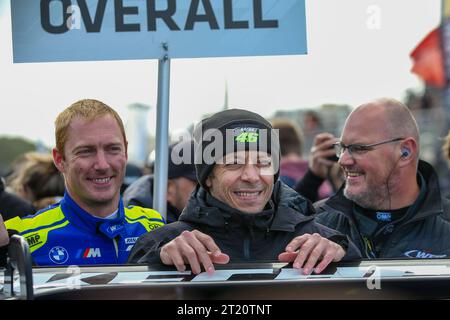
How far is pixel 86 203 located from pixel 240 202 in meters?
0.71

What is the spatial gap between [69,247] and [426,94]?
9874 mm

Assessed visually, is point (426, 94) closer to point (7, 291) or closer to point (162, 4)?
point (162, 4)

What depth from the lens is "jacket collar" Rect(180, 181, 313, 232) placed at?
102 inches

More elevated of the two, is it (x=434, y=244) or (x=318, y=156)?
(x=318, y=156)

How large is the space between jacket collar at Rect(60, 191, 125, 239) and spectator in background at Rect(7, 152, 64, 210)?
1993 mm

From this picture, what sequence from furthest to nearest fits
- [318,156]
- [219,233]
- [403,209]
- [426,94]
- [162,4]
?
[426,94] → [318,156] → [403,209] → [162,4] → [219,233]

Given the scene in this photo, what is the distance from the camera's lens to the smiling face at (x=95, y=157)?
2.94 meters

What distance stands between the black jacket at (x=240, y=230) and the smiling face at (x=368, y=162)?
29.4 inches

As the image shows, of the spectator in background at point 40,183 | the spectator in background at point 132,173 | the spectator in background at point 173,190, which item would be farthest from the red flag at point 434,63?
the spectator in background at point 40,183

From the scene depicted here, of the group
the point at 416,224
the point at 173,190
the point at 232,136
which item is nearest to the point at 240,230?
the point at 232,136

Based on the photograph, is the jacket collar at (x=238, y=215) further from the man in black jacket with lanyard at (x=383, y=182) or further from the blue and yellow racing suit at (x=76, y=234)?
the man in black jacket with lanyard at (x=383, y=182)

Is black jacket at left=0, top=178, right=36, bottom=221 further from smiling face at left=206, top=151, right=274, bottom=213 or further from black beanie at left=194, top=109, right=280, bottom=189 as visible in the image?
smiling face at left=206, top=151, right=274, bottom=213
